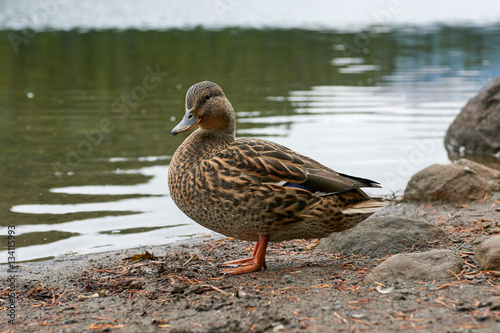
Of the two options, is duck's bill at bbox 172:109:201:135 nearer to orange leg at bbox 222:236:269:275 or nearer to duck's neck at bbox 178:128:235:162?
duck's neck at bbox 178:128:235:162

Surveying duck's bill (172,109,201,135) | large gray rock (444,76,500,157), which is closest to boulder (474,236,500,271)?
duck's bill (172,109,201,135)

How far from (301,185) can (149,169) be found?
5338mm

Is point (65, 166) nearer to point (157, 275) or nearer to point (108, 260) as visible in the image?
point (108, 260)

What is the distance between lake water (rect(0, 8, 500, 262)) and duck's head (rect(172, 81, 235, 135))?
220 cm

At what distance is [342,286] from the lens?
4195 mm

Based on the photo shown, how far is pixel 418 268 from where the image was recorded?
4.23m

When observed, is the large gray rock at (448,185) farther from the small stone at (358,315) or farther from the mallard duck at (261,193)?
the small stone at (358,315)

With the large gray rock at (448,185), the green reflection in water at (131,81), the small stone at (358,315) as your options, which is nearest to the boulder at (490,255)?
the small stone at (358,315)

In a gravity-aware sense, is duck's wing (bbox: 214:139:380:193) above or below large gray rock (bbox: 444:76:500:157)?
above

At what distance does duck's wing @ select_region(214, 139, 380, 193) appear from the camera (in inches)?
182

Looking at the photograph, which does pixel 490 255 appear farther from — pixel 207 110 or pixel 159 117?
pixel 159 117

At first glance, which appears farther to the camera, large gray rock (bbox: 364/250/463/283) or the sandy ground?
large gray rock (bbox: 364/250/463/283)

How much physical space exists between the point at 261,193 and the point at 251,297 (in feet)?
2.69

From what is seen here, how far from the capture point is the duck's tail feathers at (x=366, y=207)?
15.3 feet
